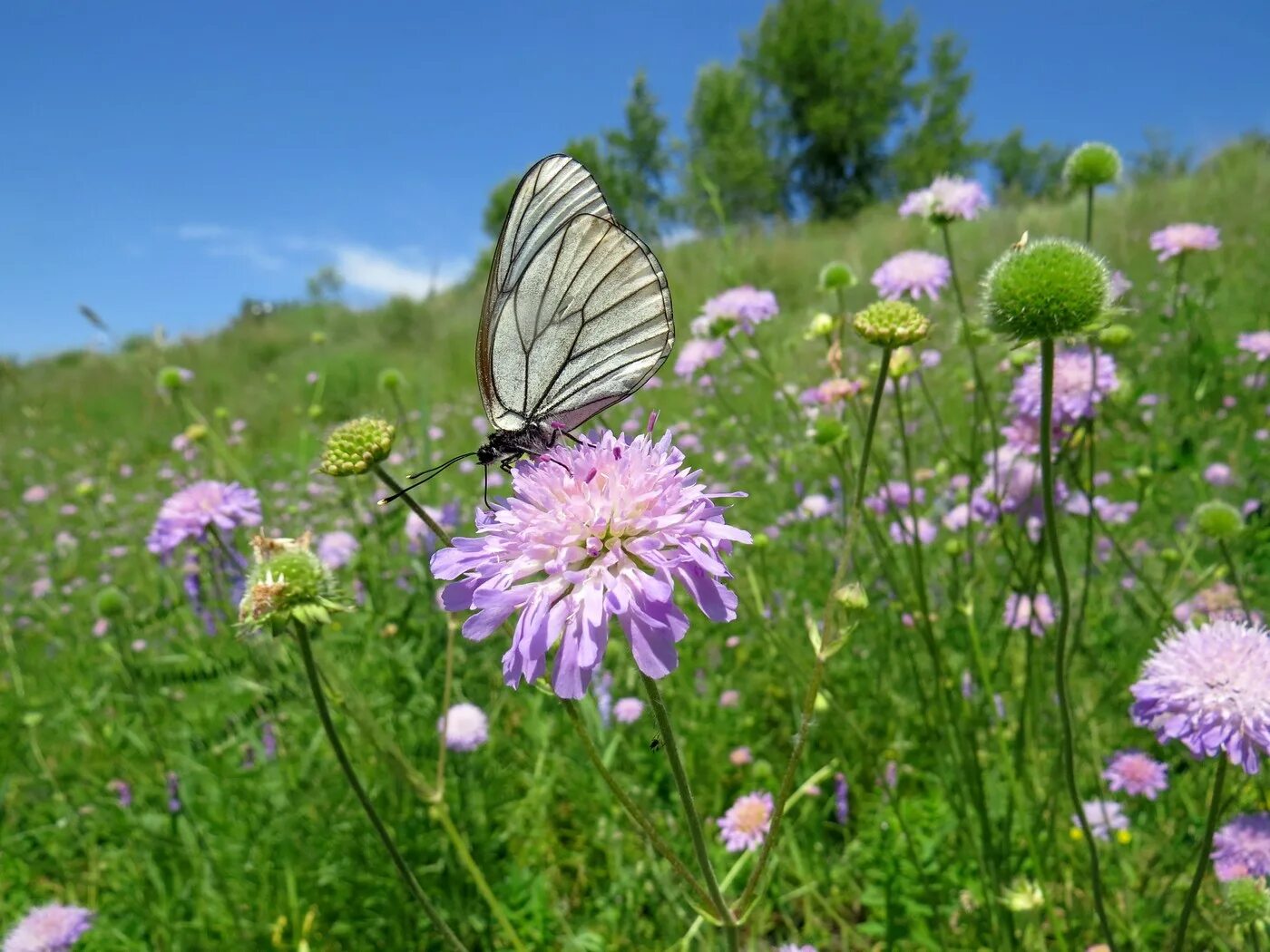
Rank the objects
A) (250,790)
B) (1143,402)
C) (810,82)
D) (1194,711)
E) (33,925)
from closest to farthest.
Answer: (1194,711), (33,925), (250,790), (1143,402), (810,82)

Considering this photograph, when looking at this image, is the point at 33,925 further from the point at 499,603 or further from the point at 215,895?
the point at 499,603

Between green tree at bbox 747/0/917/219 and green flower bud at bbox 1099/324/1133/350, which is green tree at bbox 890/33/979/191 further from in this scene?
green flower bud at bbox 1099/324/1133/350

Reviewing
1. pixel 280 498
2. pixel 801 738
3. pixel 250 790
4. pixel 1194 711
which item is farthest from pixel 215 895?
pixel 280 498

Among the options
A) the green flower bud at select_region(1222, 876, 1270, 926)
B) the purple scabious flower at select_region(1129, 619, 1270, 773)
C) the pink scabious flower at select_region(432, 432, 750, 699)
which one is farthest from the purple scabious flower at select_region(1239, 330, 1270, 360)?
the pink scabious flower at select_region(432, 432, 750, 699)

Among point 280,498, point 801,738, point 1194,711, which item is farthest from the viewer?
point 280,498

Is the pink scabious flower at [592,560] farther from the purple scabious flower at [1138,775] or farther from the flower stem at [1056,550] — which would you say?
the purple scabious flower at [1138,775]

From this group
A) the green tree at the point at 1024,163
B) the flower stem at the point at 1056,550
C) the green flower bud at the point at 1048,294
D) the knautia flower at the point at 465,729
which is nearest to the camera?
the flower stem at the point at 1056,550

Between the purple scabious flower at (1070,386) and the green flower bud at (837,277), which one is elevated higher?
the green flower bud at (837,277)

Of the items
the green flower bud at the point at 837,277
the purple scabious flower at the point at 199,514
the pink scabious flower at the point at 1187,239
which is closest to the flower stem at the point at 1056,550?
the green flower bud at the point at 837,277
